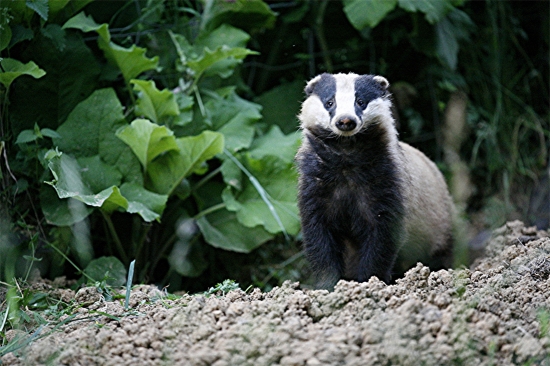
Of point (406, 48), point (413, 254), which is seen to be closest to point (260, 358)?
point (413, 254)

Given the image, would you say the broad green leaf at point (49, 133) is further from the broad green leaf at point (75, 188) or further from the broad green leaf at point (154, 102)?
the broad green leaf at point (154, 102)

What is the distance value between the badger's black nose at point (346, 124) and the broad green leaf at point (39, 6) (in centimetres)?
186

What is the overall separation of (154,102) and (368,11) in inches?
75.8

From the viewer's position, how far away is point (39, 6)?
4.15 m

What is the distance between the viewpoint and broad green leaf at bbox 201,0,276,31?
17.5 feet

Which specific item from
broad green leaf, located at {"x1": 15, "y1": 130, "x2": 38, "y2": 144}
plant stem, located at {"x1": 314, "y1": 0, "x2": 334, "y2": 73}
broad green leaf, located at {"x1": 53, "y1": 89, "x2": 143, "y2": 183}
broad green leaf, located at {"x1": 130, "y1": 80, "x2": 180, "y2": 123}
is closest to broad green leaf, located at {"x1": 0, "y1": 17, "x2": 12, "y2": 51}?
broad green leaf, located at {"x1": 15, "y1": 130, "x2": 38, "y2": 144}

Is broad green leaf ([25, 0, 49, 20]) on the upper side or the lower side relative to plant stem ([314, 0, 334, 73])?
upper

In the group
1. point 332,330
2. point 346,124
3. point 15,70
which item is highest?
point 15,70

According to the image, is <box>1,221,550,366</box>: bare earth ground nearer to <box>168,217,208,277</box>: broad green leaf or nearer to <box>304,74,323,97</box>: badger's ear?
<box>304,74,323,97</box>: badger's ear

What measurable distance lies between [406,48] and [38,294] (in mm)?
4412

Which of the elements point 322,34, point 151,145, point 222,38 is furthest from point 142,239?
point 322,34

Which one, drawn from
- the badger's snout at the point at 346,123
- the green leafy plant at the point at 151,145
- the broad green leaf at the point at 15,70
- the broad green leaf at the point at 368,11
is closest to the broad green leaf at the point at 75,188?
the green leafy plant at the point at 151,145

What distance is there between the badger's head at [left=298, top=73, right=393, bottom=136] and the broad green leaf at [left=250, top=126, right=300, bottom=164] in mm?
921

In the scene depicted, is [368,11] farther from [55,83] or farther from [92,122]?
[55,83]
